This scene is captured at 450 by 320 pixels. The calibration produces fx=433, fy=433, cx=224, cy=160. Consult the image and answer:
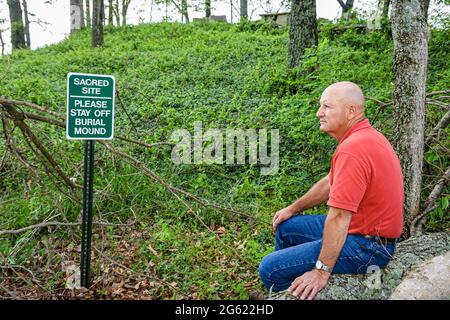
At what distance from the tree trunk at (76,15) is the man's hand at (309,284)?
68.9 ft

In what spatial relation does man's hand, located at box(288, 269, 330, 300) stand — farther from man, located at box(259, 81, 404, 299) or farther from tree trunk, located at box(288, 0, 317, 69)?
tree trunk, located at box(288, 0, 317, 69)

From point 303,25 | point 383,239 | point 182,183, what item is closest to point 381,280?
point 383,239

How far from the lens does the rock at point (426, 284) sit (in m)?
2.63

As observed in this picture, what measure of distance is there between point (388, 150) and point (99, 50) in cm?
1343

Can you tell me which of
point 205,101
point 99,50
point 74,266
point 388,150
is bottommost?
point 74,266

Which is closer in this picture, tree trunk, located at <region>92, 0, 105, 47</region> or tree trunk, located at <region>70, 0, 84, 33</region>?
tree trunk, located at <region>92, 0, 105, 47</region>

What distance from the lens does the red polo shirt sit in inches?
105

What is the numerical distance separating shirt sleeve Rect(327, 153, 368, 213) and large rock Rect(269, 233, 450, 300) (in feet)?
1.71

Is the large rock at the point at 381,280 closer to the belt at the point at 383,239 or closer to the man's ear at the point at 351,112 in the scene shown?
the belt at the point at 383,239

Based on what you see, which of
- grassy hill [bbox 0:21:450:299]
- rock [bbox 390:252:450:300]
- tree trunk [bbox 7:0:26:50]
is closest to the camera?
rock [bbox 390:252:450:300]

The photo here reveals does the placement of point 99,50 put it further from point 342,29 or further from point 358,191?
point 358,191

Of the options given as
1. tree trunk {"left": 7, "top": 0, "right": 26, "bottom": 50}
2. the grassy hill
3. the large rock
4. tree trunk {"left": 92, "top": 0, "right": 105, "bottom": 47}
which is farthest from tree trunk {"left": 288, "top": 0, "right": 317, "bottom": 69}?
tree trunk {"left": 7, "top": 0, "right": 26, "bottom": 50}

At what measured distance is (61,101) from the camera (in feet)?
29.0
